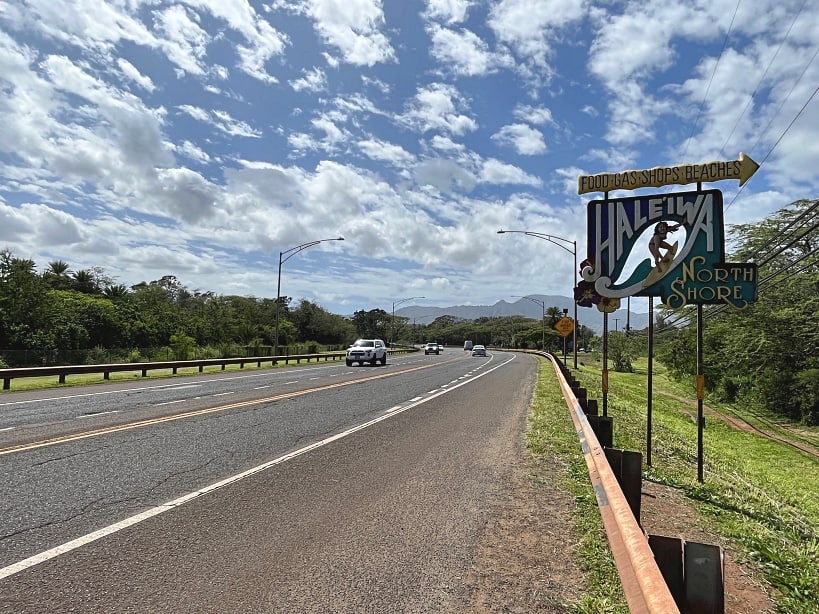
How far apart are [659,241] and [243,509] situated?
6.56m

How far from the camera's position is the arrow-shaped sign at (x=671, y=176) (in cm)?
764

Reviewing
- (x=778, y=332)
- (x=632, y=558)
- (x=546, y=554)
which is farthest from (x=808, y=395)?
(x=632, y=558)

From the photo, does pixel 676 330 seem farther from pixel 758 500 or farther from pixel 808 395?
pixel 758 500

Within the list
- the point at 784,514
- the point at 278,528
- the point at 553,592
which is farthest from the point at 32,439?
the point at 784,514

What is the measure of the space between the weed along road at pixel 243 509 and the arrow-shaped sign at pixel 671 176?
448cm

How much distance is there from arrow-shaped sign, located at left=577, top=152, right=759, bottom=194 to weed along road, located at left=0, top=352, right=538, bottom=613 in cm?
448

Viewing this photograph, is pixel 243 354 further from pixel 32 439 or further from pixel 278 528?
pixel 278 528

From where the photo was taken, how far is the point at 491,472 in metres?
7.63

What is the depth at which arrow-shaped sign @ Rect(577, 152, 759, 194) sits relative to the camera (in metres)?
7.64

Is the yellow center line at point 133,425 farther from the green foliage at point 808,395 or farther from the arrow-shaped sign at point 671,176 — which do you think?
the green foliage at point 808,395

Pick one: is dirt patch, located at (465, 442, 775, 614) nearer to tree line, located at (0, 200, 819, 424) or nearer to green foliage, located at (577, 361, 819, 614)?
green foliage, located at (577, 361, 819, 614)

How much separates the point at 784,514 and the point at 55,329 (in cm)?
4675

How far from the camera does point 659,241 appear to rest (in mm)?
8000

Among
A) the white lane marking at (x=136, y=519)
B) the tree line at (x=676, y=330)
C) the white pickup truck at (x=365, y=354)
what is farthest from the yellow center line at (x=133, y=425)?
the white pickup truck at (x=365, y=354)
